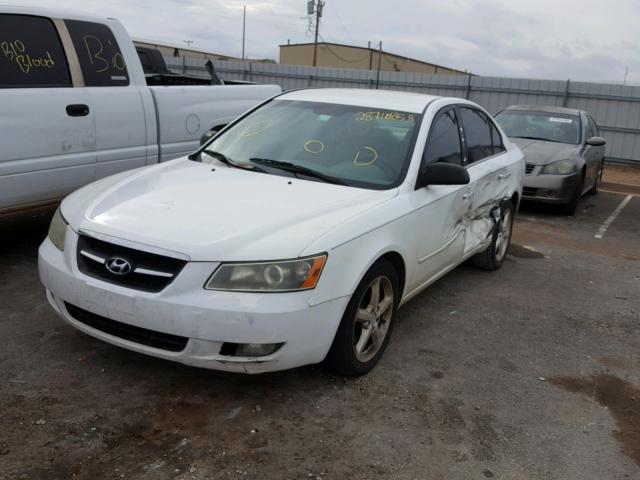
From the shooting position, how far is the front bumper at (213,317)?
9.70ft

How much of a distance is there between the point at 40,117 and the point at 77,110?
340 mm

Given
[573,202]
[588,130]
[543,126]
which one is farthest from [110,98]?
[588,130]

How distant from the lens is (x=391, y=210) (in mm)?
3697

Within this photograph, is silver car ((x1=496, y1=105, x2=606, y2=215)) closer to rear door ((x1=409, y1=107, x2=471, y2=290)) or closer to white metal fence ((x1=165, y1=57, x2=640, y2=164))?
rear door ((x1=409, y1=107, x2=471, y2=290))

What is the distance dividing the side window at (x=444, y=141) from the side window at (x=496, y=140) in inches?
39.8

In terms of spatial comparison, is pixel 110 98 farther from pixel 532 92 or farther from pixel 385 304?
pixel 532 92

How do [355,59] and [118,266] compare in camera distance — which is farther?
[355,59]

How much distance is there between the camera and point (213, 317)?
2.95 m

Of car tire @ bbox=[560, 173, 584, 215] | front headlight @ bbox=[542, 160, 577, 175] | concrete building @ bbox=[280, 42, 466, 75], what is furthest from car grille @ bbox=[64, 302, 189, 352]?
concrete building @ bbox=[280, 42, 466, 75]

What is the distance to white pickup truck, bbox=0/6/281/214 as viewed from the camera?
Result: 4.72m

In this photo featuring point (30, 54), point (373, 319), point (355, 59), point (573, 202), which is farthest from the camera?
point (355, 59)

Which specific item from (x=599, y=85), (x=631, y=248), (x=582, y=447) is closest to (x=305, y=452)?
(x=582, y=447)

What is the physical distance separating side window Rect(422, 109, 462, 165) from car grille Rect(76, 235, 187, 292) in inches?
76.6

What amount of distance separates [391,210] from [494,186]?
207cm
